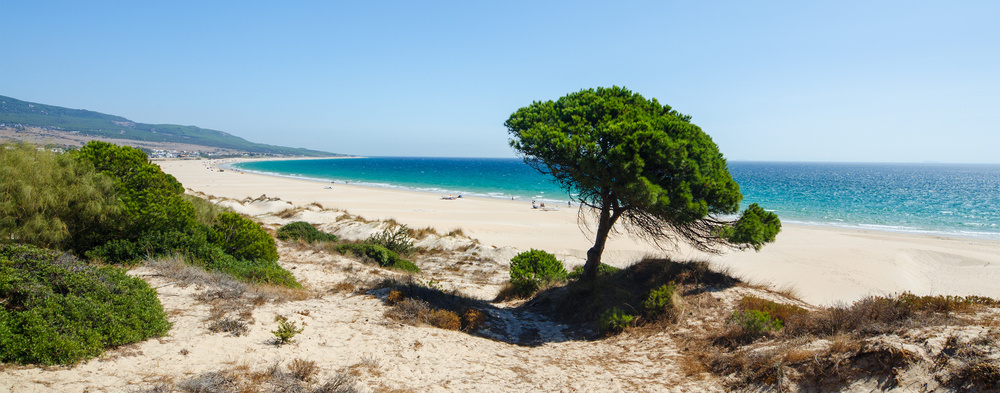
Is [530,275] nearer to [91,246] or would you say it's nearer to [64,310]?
[64,310]

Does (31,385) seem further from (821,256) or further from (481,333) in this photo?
(821,256)

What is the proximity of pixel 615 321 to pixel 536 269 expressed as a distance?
4.51 m

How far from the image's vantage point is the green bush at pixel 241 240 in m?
11.3

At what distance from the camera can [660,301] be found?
8320 mm

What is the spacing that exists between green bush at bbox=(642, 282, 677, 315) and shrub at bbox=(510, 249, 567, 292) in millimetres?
3985

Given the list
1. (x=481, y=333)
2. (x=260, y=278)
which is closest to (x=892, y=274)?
(x=481, y=333)

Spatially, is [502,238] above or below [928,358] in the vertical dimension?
below

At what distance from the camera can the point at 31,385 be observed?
4.04 metres

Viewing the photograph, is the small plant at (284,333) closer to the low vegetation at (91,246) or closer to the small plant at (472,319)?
the low vegetation at (91,246)

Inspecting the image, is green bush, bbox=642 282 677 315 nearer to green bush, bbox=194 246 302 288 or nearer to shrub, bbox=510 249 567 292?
shrub, bbox=510 249 567 292

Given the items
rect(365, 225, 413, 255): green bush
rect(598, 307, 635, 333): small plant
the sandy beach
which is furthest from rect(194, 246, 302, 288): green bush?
the sandy beach

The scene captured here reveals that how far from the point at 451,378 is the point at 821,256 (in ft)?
76.0

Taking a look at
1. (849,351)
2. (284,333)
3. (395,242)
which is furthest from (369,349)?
(395,242)

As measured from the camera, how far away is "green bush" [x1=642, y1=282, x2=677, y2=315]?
8336 millimetres
